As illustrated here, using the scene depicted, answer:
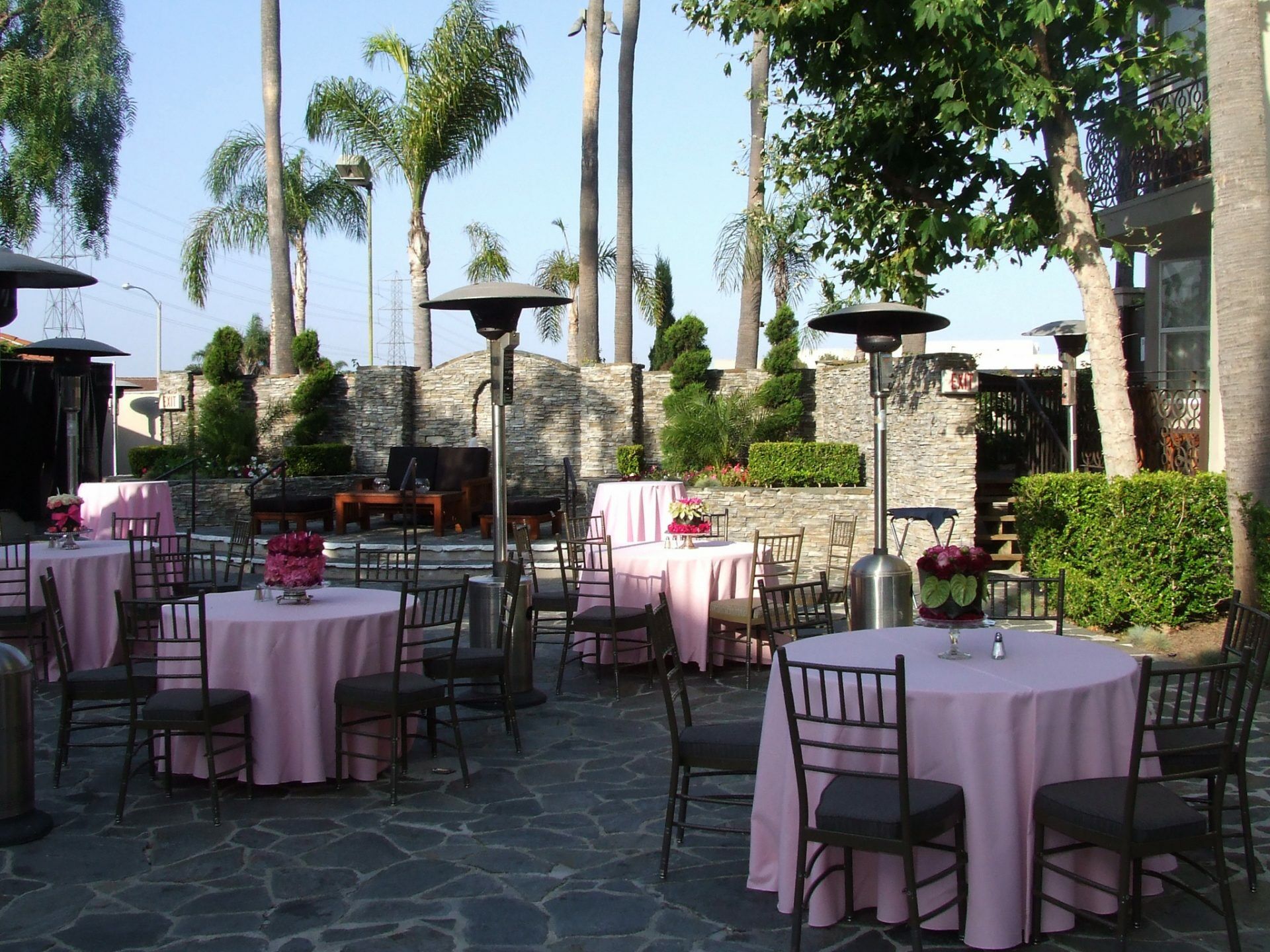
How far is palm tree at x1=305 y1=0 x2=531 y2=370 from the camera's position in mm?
21125

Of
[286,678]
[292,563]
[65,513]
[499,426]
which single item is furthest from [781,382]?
[286,678]

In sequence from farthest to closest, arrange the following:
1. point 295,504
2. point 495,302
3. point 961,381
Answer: point 295,504 → point 961,381 → point 495,302

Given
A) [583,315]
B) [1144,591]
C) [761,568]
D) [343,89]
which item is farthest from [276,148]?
[1144,591]

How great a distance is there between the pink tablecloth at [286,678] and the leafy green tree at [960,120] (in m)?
6.83

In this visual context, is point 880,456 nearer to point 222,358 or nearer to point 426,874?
point 426,874

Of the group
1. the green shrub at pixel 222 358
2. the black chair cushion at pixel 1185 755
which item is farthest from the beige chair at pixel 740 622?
the green shrub at pixel 222 358

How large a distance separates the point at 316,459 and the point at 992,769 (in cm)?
1718

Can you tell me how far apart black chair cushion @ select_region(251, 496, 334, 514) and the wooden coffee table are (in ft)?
0.77

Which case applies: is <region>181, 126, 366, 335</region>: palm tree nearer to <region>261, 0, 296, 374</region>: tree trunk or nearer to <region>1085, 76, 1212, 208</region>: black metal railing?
<region>261, 0, 296, 374</region>: tree trunk

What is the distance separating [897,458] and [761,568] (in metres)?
5.08

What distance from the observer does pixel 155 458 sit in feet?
67.2

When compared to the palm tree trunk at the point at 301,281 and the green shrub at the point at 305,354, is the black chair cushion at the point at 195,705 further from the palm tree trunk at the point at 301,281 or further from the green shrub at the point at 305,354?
the palm tree trunk at the point at 301,281

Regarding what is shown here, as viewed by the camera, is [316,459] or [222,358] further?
[222,358]

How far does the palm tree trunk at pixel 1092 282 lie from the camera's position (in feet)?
34.3
